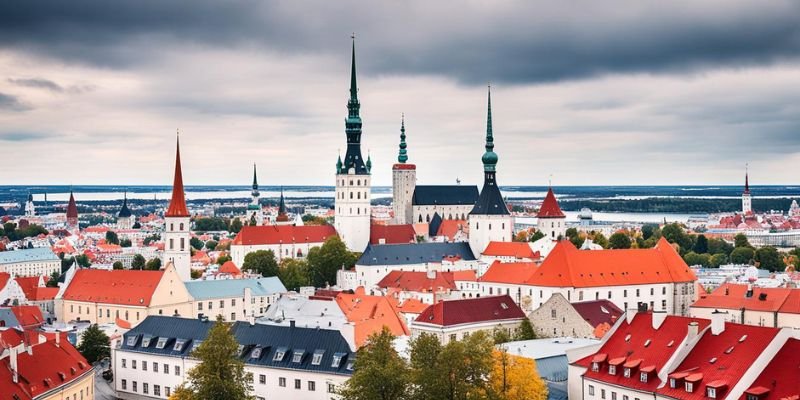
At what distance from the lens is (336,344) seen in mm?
58125

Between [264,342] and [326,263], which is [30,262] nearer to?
[326,263]

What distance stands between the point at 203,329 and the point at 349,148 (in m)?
101

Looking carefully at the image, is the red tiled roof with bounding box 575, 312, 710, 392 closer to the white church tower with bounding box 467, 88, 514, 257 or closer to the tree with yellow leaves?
Result: the tree with yellow leaves

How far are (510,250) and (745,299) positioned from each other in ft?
151

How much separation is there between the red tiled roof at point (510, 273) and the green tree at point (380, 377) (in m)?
49.4

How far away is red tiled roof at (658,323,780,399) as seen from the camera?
146 feet

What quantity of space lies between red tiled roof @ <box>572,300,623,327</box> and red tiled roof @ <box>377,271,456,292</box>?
34719 millimetres

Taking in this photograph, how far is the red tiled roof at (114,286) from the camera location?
311 ft

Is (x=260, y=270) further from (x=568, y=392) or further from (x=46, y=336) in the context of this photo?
(x=568, y=392)

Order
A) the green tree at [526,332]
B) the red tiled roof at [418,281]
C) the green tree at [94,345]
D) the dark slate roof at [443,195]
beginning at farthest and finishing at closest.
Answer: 1. the dark slate roof at [443,195]
2. the red tiled roof at [418,281]
3. the green tree at [94,345]
4. the green tree at [526,332]

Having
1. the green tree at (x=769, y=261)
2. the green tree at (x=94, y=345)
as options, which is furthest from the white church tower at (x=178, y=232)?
the green tree at (x=769, y=261)

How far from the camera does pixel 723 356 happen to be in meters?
46.0

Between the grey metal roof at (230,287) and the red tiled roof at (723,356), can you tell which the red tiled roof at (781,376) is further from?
the grey metal roof at (230,287)

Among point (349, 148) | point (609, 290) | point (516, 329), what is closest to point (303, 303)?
point (516, 329)
